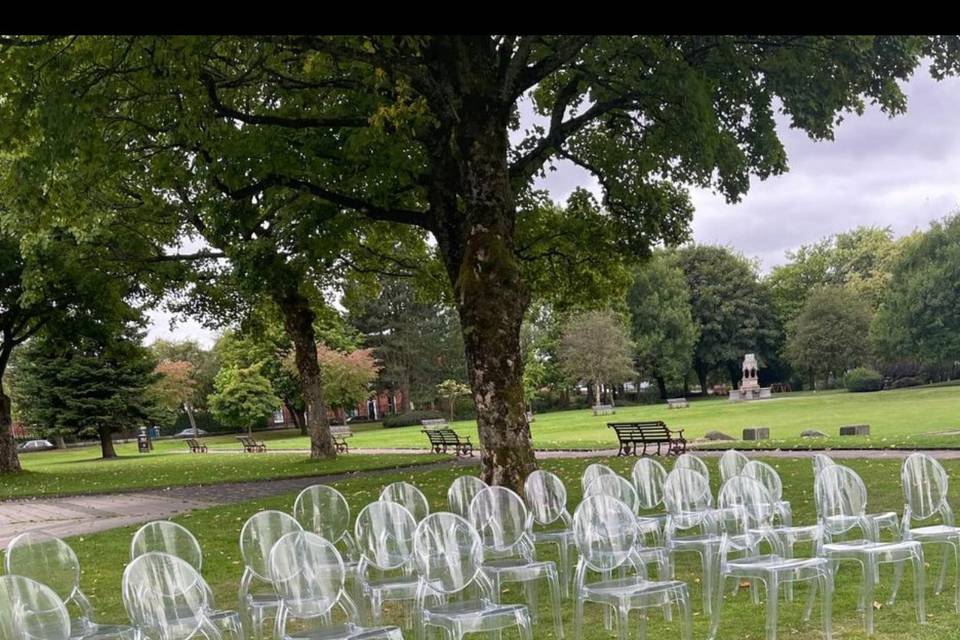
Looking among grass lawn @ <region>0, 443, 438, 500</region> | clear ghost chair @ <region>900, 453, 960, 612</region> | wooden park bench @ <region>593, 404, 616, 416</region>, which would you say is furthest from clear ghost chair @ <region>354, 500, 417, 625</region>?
wooden park bench @ <region>593, 404, 616, 416</region>

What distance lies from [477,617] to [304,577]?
2.95ft

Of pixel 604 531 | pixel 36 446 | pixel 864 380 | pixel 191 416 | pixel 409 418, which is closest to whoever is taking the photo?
pixel 604 531

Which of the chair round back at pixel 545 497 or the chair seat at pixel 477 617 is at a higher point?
the chair round back at pixel 545 497

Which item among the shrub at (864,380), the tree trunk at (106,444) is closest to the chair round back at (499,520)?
the tree trunk at (106,444)

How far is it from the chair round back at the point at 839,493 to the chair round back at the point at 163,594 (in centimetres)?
388

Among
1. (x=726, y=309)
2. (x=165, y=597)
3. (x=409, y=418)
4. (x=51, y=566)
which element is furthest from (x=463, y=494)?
(x=726, y=309)

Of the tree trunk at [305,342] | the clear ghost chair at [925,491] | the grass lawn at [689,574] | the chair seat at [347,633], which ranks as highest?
the tree trunk at [305,342]

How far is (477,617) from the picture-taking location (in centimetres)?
468

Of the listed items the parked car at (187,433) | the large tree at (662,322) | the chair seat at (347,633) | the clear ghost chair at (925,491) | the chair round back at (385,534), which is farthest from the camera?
the parked car at (187,433)

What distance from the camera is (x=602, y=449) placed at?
2097cm

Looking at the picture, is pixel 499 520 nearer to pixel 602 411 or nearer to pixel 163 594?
pixel 163 594

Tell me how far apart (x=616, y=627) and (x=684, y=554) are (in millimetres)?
2444

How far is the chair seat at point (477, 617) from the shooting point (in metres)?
4.66

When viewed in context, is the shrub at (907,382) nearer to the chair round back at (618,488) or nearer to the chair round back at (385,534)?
the chair round back at (618,488)
